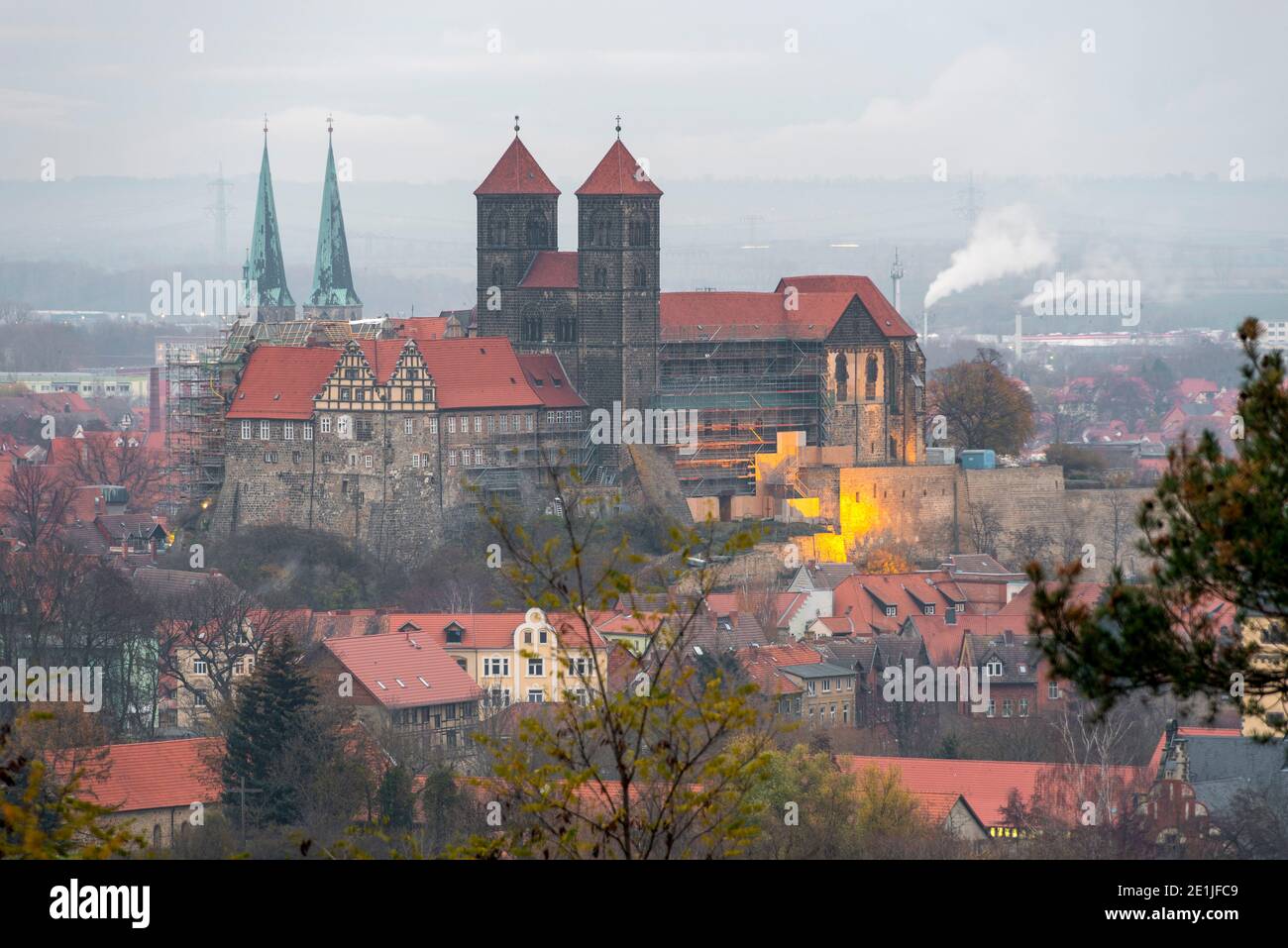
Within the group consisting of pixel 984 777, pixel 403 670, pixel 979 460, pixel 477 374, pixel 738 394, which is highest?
pixel 477 374

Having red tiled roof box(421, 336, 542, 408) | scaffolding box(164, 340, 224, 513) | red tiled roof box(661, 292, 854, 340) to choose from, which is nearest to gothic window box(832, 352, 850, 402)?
red tiled roof box(661, 292, 854, 340)

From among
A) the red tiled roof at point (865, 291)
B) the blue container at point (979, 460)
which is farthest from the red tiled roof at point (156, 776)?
the red tiled roof at point (865, 291)

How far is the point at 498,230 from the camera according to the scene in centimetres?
5944

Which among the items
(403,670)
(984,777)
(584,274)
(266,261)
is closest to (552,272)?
(584,274)

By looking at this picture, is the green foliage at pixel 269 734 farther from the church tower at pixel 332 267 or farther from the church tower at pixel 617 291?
the church tower at pixel 332 267

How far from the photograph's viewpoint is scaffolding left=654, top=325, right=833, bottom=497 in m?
59.0

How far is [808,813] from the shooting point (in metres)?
32.3

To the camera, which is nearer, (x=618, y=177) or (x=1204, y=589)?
(x=1204, y=589)

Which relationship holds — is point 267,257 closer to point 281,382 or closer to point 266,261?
point 266,261

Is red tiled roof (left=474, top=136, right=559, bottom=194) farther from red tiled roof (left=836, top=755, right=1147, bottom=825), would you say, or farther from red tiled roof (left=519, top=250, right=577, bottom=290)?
red tiled roof (left=836, top=755, right=1147, bottom=825)

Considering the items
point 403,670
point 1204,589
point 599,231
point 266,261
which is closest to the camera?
point 1204,589

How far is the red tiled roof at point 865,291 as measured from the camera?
62438 millimetres

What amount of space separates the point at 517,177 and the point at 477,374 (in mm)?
5545

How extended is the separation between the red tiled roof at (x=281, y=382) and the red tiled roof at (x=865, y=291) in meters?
11.5
